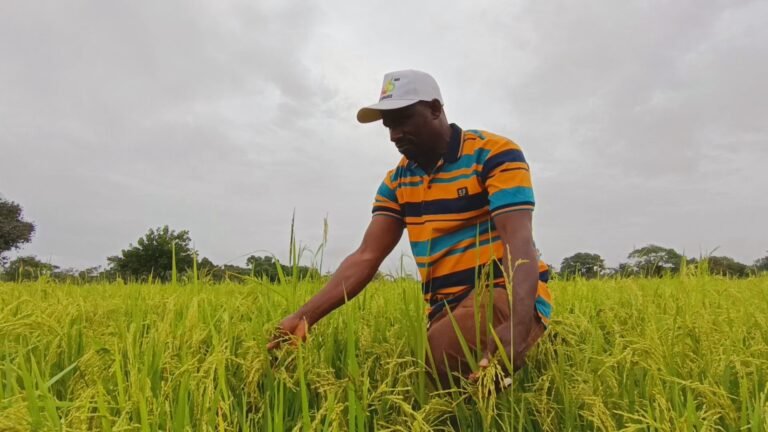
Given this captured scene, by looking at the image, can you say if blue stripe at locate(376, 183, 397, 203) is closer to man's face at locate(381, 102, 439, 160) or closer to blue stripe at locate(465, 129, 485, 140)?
man's face at locate(381, 102, 439, 160)

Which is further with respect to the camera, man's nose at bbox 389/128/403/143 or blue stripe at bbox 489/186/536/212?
man's nose at bbox 389/128/403/143

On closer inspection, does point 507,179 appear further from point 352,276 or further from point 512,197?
point 352,276

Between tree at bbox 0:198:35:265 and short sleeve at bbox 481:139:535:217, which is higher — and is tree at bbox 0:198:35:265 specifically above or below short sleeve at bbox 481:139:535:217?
above

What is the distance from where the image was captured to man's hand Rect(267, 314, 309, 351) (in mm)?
2195

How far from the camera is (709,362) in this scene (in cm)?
211

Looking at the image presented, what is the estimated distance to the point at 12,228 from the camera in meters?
40.4

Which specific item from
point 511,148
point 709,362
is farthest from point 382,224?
point 709,362

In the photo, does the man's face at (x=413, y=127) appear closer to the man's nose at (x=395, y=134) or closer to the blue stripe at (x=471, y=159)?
the man's nose at (x=395, y=134)

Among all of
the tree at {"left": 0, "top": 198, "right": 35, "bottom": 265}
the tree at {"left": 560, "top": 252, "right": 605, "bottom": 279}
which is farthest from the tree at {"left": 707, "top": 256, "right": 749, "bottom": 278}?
the tree at {"left": 0, "top": 198, "right": 35, "bottom": 265}

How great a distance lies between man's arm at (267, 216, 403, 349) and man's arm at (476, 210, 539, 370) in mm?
738

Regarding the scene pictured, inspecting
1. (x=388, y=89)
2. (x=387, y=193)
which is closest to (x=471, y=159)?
(x=388, y=89)

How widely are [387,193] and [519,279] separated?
42.4 inches

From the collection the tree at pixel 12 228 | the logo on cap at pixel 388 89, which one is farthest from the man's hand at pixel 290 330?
the tree at pixel 12 228

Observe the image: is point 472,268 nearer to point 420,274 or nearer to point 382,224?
point 420,274
